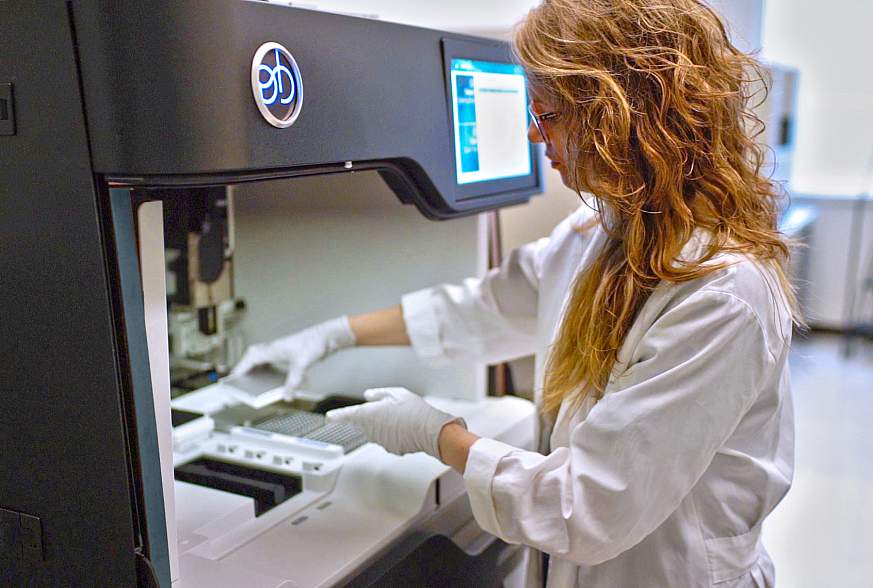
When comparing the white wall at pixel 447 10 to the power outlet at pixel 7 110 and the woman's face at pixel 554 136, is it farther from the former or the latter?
the power outlet at pixel 7 110

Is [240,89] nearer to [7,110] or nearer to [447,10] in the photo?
[7,110]

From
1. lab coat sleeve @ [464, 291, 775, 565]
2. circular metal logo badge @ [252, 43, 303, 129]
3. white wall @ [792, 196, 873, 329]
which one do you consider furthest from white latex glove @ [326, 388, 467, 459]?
white wall @ [792, 196, 873, 329]

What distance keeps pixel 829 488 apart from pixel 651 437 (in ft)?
8.72

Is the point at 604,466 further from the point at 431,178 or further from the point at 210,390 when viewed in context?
the point at 210,390

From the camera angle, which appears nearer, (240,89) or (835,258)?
(240,89)

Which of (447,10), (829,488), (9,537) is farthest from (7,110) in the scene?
(829,488)

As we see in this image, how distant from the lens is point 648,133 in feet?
2.87

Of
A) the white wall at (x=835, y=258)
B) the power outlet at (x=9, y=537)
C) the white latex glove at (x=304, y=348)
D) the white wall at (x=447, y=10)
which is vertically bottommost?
the white wall at (x=835, y=258)

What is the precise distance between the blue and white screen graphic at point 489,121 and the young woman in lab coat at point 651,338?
4.0 inches

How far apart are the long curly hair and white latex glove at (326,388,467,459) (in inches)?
7.3

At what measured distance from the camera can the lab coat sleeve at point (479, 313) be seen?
129 cm

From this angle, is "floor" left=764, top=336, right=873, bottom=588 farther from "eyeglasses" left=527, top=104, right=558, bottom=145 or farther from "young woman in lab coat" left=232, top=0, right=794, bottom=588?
"eyeglasses" left=527, top=104, right=558, bottom=145

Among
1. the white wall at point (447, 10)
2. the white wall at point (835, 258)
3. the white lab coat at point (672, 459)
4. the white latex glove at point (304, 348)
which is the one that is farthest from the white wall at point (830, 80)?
the white lab coat at point (672, 459)

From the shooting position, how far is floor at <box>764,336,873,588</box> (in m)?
2.55
